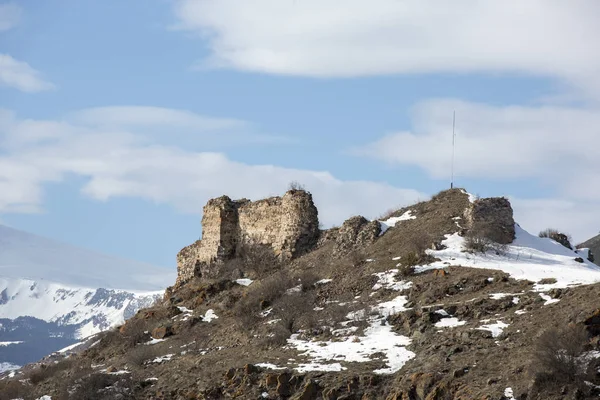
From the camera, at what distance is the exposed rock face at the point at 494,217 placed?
38188 mm

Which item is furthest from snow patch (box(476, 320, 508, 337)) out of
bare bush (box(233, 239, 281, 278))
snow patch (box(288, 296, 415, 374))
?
bare bush (box(233, 239, 281, 278))

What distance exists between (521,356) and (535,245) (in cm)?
1292

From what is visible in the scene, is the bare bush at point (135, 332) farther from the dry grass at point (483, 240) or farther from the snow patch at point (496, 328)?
the snow patch at point (496, 328)

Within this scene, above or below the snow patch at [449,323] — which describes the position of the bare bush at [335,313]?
above

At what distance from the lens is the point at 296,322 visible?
3444 centimetres

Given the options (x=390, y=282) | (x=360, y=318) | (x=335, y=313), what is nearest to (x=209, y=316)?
(x=335, y=313)

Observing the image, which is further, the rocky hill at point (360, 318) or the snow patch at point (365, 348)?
the snow patch at point (365, 348)

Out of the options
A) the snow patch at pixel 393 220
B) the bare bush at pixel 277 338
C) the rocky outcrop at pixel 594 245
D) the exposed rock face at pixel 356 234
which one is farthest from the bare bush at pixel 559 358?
the rocky outcrop at pixel 594 245

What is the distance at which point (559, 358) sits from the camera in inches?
964

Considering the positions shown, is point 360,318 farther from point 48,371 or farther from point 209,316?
point 48,371

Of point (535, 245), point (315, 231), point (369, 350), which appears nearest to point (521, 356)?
point (369, 350)

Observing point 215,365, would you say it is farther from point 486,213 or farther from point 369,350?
point 486,213

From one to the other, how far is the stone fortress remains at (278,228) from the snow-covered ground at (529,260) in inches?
32.2

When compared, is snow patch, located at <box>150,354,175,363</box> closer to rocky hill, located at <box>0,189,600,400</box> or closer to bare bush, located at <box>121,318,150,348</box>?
rocky hill, located at <box>0,189,600,400</box>
